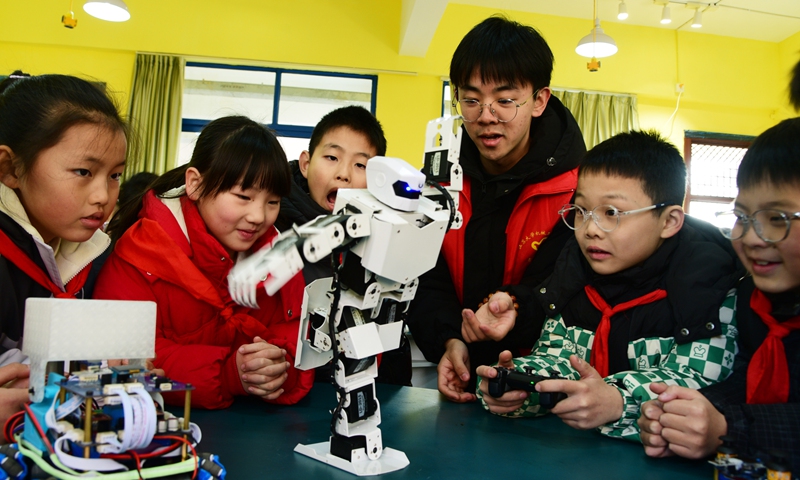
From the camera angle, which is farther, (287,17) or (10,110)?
(287,17)

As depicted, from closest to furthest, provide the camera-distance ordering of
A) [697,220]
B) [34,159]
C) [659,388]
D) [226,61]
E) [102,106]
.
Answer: [659,388] < [34,159] < [102,106] < [697,220] < [226,61]

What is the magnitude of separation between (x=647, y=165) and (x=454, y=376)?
2.35 ft

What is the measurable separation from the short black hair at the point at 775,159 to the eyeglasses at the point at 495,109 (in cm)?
66

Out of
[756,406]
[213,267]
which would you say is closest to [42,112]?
[213,267]

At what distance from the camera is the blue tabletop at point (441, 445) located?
3.10 ft

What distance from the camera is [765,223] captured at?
1.03 m

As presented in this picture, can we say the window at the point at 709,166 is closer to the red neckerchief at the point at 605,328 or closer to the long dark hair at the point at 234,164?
the red neckerchief at the point at 605,328

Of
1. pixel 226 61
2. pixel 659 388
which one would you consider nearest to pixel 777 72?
pixel 226 61

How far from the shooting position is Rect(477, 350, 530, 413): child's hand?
4.02 ft

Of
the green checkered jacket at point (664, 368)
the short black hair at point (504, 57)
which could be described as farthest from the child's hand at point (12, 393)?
the short black hair at point (504, 57)

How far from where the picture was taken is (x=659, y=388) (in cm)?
104

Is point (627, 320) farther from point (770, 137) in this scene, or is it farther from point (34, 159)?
point (34, 159)

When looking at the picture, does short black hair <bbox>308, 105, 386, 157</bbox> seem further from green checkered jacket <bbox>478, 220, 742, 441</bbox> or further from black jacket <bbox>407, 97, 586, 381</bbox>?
green checkered jacket <bbox>478, 220, 742, 441</bbox>

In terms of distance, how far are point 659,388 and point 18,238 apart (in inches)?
50.3
